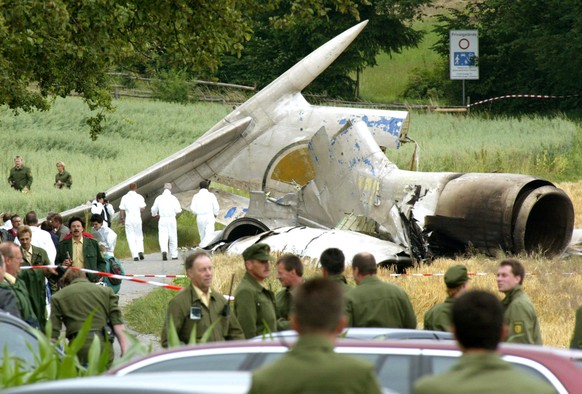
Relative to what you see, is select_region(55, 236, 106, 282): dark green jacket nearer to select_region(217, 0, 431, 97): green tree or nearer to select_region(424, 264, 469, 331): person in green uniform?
select_region(424, 264, 469, 331): person in green uniform

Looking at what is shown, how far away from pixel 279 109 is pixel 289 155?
1.26 metres

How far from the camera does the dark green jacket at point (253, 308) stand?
29.0 feet

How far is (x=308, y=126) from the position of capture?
915 inches

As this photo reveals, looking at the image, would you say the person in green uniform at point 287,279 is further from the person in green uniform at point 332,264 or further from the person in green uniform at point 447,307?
the person in green uniform at point 447,307

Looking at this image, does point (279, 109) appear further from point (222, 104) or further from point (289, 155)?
point (222, 104)

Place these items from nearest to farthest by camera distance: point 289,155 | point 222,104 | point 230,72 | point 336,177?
point 336,177
point 289,155
point 222,104
point 230,72

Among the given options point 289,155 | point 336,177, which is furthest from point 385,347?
point 289,155

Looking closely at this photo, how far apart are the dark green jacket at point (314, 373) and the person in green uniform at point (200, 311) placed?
13.6 ft

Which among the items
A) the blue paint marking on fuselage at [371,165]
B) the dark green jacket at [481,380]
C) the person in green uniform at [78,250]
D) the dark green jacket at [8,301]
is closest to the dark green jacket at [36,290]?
the dark green jacket at [8,301]

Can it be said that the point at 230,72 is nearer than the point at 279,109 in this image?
No

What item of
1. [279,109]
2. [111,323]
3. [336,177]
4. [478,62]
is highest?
[478,62]

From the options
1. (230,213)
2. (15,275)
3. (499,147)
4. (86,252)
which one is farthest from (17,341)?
(499,147)

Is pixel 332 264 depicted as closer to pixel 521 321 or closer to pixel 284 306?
pixel 284 306

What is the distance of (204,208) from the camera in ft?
78.4
